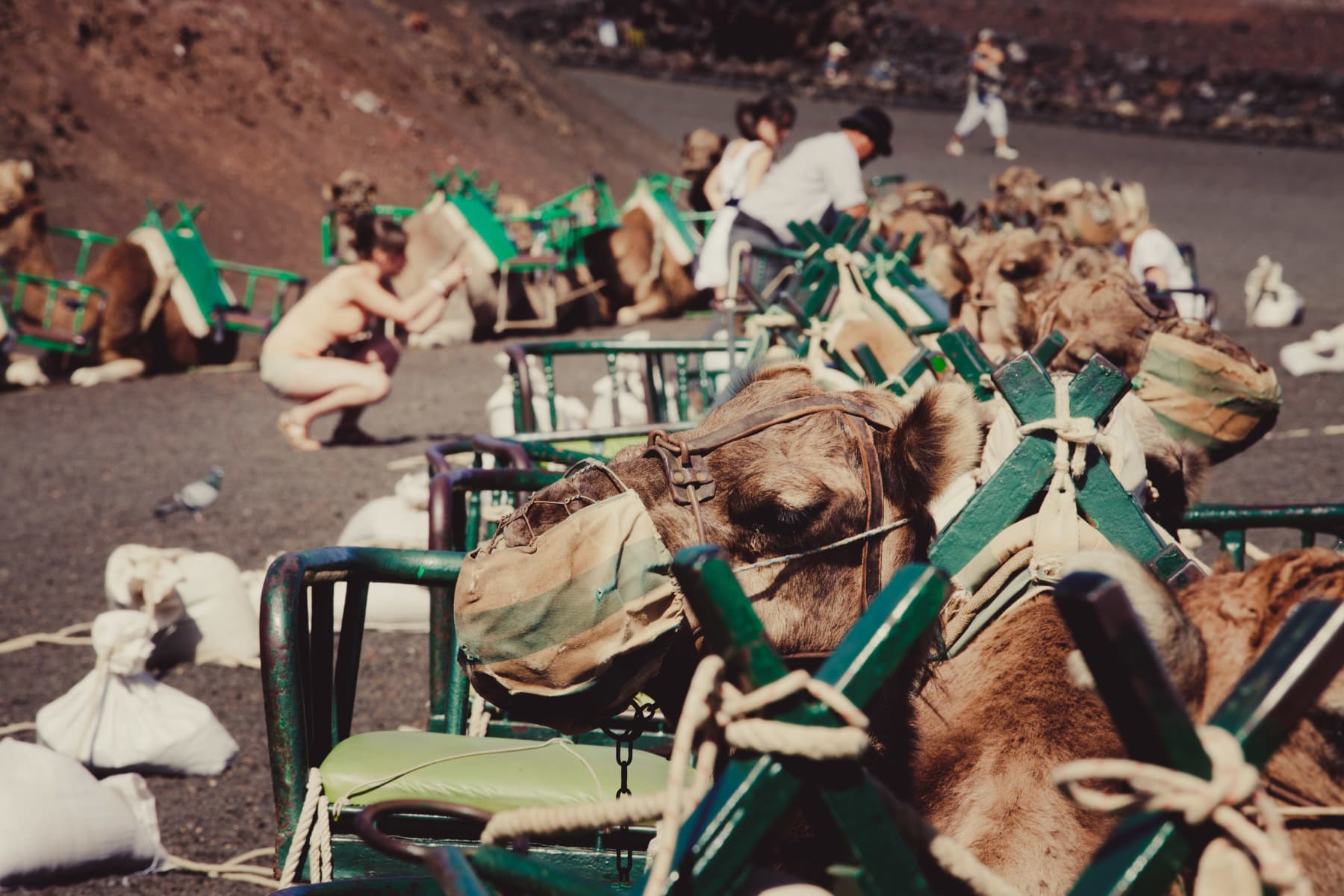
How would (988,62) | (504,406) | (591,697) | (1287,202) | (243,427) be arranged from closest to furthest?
(591,697) → (504,406) → (243,427) → (1287,202) → (988,62)

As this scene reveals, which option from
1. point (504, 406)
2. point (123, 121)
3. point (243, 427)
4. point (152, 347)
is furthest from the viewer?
point (123, 121)

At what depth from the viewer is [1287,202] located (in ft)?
70.5

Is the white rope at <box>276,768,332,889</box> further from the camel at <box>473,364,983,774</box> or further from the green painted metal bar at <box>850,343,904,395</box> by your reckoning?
the green painted metal bar at <box>850,343,904,395</box>

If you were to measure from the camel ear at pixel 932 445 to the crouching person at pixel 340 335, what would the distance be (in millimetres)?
7057

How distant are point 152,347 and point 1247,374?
1033 centimetres

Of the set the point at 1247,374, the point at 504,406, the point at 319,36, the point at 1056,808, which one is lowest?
the point at 504,406

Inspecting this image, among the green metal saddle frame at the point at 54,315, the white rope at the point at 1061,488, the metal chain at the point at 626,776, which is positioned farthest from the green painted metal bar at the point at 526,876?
the green metal saddle frame at the point at 54,315

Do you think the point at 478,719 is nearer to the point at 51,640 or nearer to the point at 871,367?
the point at 871,367

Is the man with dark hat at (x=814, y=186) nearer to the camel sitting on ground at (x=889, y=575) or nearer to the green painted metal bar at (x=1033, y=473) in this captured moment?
the green painted metal bar at (x=1033, y=473)

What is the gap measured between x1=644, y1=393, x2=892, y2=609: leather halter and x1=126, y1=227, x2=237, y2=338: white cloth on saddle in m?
10.2

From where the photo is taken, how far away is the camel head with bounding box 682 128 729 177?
44.3ft

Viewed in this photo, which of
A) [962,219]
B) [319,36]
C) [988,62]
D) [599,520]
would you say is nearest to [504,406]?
[599,520]

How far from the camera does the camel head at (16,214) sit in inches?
444

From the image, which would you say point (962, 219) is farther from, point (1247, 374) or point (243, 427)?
point (1247, 374)
